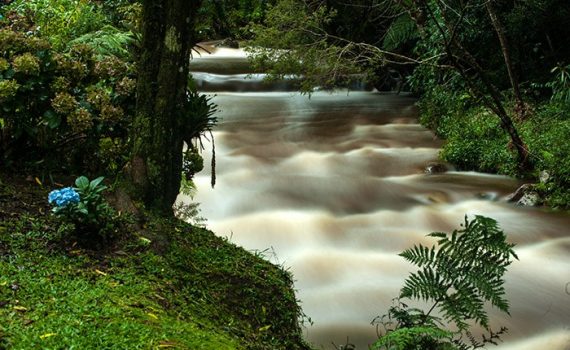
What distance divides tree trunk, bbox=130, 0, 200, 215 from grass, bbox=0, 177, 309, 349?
35 cm

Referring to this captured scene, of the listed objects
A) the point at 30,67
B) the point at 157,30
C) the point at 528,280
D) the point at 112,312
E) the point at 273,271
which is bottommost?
the point at 528,280

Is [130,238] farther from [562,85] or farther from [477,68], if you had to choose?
[562,85]

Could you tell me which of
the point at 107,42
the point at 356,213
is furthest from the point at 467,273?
the point at 107,42

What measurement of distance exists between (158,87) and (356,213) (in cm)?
428

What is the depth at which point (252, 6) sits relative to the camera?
2364cm

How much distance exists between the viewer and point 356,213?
7.66m

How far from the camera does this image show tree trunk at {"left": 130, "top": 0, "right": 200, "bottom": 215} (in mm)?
3869

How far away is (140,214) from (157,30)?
1.22m

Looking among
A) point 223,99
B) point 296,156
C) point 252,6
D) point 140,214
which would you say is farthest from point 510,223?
point 252,6

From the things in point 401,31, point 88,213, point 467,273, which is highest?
point 401,31

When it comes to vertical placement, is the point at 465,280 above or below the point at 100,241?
→ below

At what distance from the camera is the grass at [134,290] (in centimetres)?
238

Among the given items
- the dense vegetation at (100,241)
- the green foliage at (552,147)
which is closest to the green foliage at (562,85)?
the green foliage at (552,147)

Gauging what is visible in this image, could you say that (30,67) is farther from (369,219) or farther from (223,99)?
(223,99)
